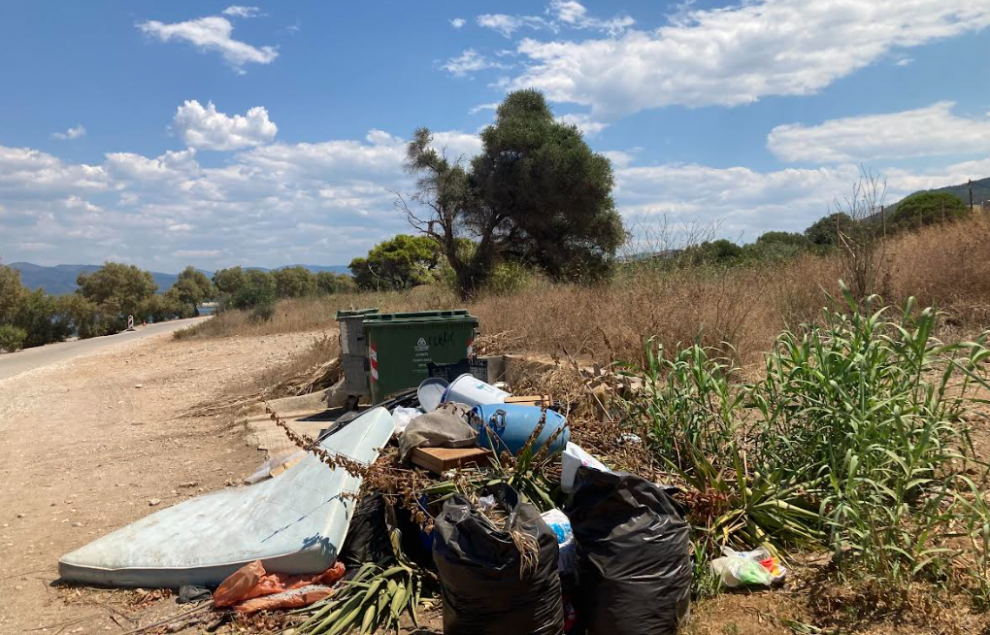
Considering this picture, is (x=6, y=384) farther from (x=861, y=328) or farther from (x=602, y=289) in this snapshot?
(x=861, y=328)

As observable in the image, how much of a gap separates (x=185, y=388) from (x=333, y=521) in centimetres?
984

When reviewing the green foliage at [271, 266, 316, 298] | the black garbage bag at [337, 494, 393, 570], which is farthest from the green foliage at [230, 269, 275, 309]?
the black garbage bag at [337, 494, 393, 570]

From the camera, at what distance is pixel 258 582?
142 inches

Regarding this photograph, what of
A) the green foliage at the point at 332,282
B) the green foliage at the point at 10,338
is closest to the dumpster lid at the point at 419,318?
the green foliage at the point at 10,338

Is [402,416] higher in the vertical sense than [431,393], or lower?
A: lower

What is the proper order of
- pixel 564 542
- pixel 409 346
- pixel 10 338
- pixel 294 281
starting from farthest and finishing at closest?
pixel 294 281 → pixel 10 338 → pixel 409 346 → pixel 564 542

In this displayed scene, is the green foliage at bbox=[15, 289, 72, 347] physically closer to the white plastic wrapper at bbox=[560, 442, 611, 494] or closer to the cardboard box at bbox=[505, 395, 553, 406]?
the cardboard box at bbox=[505, 395, 553, 406]

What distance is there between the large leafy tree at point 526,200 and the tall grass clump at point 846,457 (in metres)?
14.9

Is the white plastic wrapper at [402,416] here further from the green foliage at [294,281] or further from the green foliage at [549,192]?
the green foliage at [294,281]

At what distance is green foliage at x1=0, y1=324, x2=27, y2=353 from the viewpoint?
26234 mm

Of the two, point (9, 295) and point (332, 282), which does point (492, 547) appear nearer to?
point (9, 295)

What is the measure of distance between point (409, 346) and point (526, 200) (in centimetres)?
1212

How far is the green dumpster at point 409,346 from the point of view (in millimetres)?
7910

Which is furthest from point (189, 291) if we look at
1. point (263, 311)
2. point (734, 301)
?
point (734, 301)
